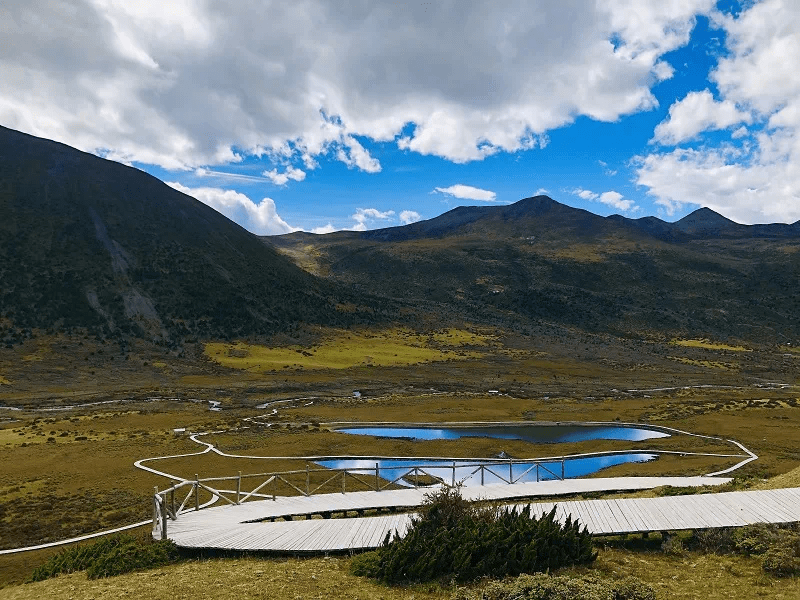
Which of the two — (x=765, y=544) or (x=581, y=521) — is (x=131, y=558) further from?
(x=765, y=544)

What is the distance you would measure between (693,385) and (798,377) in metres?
29.4

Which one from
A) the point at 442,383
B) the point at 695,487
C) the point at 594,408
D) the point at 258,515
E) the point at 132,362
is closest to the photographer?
the point at 258,515

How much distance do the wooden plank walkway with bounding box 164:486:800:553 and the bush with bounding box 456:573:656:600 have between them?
3853mm

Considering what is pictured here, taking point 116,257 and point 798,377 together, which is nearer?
point 798,377

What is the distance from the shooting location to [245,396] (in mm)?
73625

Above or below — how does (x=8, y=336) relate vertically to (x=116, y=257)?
below

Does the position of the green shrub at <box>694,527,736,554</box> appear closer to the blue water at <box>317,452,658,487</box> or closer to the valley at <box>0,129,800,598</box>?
the valley at <box>0,129,800,598</box>

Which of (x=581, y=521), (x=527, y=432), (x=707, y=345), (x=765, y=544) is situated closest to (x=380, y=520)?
(x=581, y=521)

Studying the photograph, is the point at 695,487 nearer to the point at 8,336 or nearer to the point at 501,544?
the point at 501,544

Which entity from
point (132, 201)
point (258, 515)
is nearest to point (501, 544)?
point (258, 515)

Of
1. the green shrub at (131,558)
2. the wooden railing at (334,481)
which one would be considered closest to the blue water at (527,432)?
the wooden railing at (334,481)

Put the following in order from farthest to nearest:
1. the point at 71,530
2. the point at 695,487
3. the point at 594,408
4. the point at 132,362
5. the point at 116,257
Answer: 1. the point at 116,257
2. the point at 132,362
3. the point at 594,408
4. the point at 71,530
5. the point at 695,487

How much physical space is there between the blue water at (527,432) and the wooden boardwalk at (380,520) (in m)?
31.1

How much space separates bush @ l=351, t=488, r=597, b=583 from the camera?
12.6m
